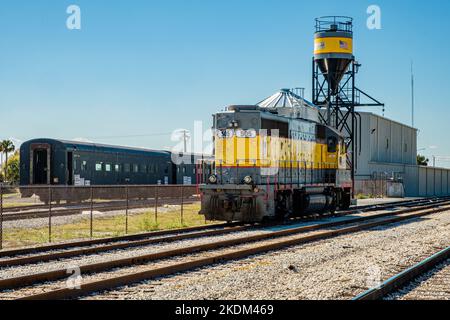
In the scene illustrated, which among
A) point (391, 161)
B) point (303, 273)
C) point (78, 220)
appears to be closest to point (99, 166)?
point (78, 220)

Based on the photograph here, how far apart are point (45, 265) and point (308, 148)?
14.5m

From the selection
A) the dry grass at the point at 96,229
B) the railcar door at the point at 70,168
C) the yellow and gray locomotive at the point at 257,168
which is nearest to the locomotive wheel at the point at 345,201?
the yellow and gray locomotive at the point at 257,168

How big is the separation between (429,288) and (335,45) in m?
33.7

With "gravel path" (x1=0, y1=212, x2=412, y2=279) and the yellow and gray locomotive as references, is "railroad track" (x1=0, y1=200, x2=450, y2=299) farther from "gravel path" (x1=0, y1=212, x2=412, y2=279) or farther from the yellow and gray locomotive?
the yellow and gray locomotive

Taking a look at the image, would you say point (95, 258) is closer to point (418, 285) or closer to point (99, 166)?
point (418, 285)

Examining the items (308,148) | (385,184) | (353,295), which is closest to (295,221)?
(308,148)

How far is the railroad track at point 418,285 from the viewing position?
9117 mm

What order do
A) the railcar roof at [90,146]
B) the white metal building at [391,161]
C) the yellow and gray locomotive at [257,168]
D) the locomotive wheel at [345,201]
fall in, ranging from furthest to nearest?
1. the white metal building at [391,161]
2. the railcar roof at [90,146]
3. the locomotive wheel at [345,201]
4. the yellow and gray locomotive at [257,168]

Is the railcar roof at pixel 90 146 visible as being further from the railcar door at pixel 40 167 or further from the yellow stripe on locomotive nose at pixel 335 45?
the yellow stripe on locomotive nose at pixel 335 45

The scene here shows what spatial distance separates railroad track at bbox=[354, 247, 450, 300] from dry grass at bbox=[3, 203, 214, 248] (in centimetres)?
963

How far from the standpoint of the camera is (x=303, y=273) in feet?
36.9

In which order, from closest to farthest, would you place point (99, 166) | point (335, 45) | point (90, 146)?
point (90, 146), point (99, 166), point (335, 45)

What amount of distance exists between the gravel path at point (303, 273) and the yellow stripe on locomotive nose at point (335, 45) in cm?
2695
